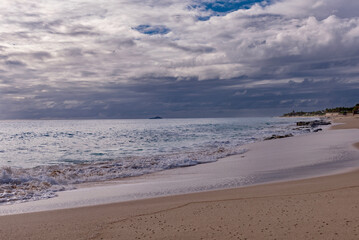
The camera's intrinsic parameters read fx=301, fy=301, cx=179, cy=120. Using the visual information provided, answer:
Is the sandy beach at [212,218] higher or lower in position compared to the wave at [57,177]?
higher

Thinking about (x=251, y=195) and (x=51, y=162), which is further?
(x=51, y=162)

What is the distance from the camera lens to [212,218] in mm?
6441

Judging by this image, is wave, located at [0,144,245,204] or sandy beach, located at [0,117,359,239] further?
wave, located at [0,144,245,204]

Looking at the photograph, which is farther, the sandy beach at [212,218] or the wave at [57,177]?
the wave at [57,177]

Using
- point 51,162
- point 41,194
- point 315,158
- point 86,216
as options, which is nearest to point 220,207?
point 86,216

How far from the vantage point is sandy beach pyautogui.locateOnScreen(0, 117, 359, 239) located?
5527 millimetres

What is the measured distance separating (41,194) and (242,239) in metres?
7.79

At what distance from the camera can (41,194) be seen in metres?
10.3

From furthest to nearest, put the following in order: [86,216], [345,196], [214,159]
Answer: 1. [214,159]
2. [345,196]
3. [86,216]

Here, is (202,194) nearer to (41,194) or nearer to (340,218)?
(340,218)

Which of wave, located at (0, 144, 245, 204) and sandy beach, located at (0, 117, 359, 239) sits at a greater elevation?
sandy beach, located at (0, 117, 359, 239)

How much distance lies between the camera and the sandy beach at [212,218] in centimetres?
553

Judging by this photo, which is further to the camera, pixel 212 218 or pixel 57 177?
pixel 57 177

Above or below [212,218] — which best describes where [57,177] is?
below
